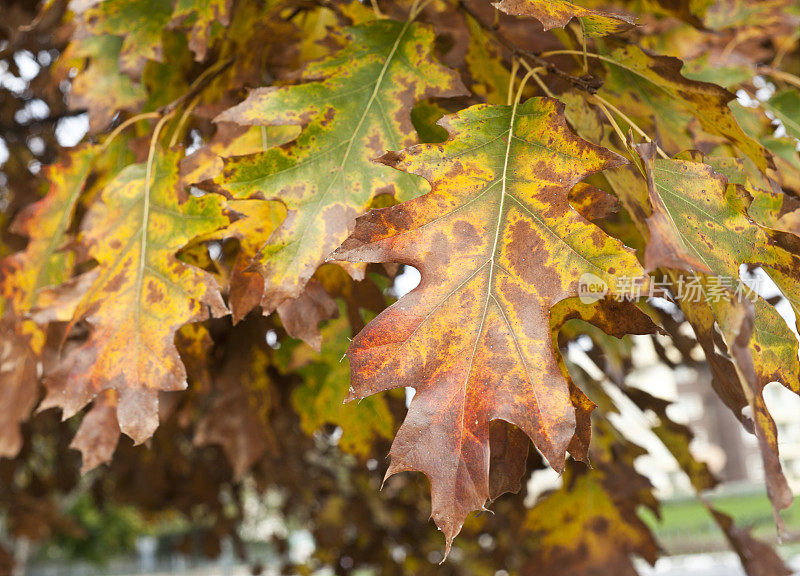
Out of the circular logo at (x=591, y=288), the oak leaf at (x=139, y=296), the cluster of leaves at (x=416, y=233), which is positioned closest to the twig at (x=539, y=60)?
the cluster of leaves at (x=416, y=233)

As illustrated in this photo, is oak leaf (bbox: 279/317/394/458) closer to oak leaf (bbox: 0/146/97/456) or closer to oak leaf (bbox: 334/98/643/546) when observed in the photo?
oak leaf (bbox: 0/146/97/456)

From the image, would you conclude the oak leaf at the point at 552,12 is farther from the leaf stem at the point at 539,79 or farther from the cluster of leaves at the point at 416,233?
the leaf stem at the point at 539,79

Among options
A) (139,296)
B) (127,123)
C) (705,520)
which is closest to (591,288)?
(139,296)

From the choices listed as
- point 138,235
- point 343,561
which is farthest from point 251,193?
point 343,561

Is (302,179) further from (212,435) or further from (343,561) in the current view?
(343,561)

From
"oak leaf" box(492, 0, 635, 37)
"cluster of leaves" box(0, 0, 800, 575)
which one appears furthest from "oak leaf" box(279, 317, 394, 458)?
"oak leaf" box(492, 0, 635, 37)

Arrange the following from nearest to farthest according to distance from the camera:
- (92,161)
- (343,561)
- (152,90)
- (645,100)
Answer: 1. (645,100)
2. (92,161)
3. (152,90)
4. (343,561)

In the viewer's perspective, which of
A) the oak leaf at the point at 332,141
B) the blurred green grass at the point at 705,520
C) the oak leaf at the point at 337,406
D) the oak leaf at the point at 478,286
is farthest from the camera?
the blurred green grass at the point at 705,520
